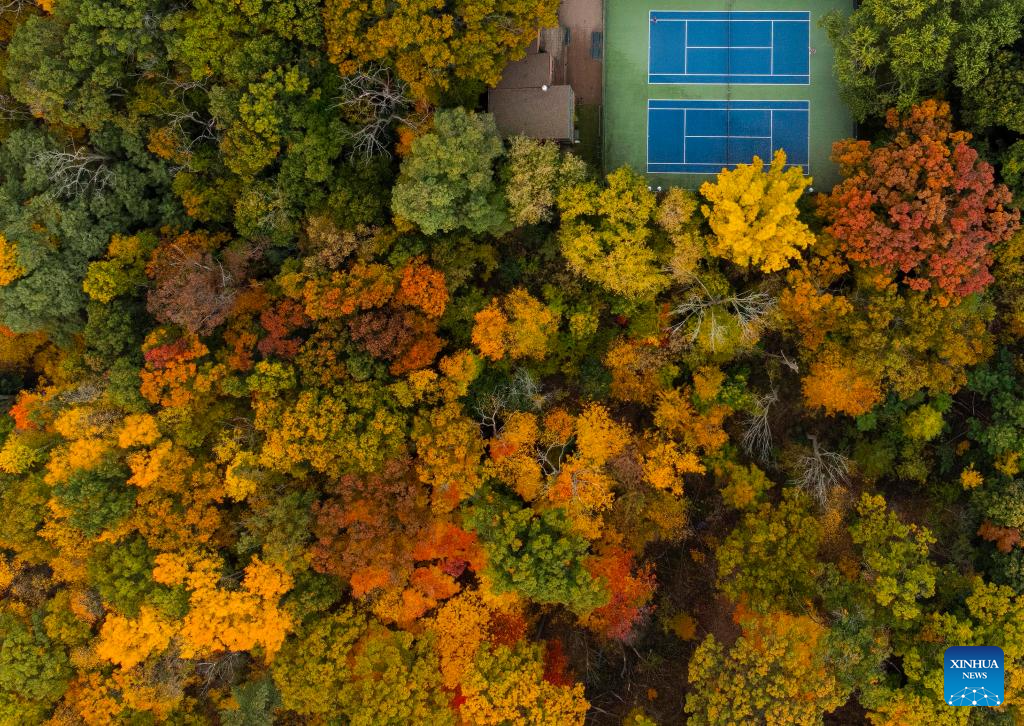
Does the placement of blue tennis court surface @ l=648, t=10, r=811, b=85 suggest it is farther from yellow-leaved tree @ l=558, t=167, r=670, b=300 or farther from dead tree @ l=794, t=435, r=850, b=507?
dead tree @ l=794, t=435, r=850, b=507

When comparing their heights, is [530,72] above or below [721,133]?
above

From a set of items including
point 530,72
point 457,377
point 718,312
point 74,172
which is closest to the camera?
point 718,312

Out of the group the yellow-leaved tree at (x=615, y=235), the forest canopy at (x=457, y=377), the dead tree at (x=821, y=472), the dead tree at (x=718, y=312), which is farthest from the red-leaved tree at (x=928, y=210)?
the dead tree at (x=821, y=472)

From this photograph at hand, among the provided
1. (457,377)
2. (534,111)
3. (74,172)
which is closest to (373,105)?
(534,111)

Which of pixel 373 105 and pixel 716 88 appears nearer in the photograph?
pixel 373 105

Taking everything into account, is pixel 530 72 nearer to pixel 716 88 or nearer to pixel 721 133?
pixel 716 88

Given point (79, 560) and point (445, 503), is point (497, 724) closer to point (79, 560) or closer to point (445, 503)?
point (445, 503)

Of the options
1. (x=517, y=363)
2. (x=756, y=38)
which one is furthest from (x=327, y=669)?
(x=756, y=38)

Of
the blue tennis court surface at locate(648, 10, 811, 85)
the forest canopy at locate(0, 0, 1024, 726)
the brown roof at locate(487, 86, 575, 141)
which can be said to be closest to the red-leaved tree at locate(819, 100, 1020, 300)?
the forest canopy at locate(0, 0, 1024, 726)
